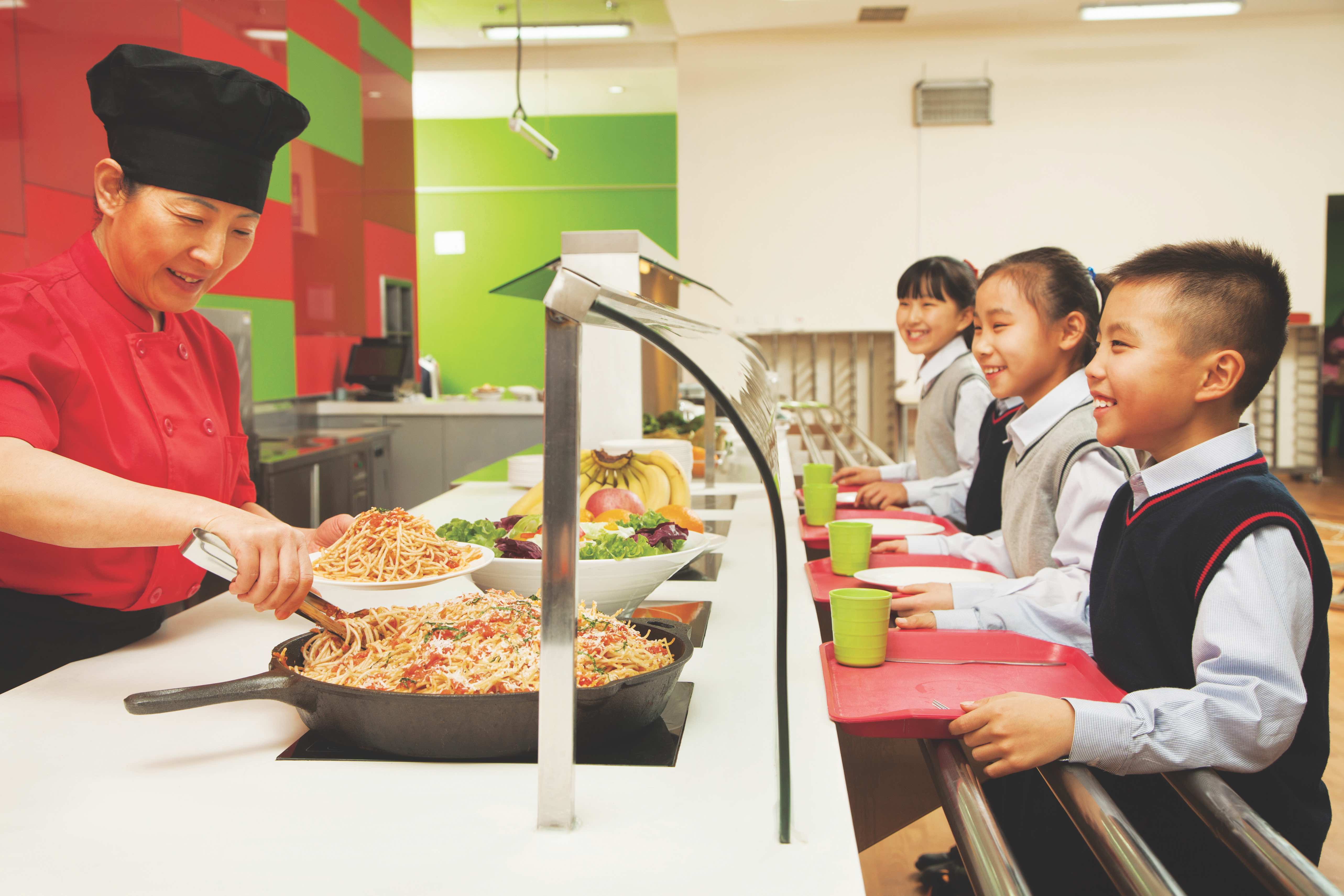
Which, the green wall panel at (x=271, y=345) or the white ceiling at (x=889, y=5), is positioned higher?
the white ceiling at (x=889, y=5)

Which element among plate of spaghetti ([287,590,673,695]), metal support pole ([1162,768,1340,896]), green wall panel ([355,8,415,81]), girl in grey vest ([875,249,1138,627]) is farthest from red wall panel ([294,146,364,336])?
metal support pole ([1162,768,1340,896])

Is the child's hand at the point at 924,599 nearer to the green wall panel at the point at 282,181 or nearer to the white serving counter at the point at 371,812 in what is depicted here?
the white serving counter at the point at 371,812

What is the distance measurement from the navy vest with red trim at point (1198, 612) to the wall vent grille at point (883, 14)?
6.96 metres

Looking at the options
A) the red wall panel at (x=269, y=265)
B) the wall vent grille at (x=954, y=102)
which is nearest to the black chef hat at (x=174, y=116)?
the red wall panel at (x=269, y=265)

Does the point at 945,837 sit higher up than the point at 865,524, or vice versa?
the point at 865,524

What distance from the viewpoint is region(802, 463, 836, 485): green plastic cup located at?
219cm

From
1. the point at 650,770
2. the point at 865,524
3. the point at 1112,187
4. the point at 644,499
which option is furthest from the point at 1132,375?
the point at 1112,187

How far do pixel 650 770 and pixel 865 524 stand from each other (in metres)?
0.85

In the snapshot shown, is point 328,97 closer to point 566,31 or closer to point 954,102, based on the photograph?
point 566,31

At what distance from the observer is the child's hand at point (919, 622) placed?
139 cm

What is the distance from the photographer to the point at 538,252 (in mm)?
9500

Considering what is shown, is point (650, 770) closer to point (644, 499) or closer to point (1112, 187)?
point (644, 499)

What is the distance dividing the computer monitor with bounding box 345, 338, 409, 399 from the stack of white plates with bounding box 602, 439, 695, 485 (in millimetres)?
3463

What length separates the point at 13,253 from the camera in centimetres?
278
